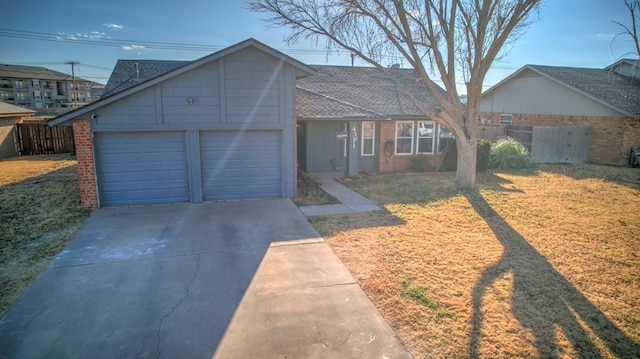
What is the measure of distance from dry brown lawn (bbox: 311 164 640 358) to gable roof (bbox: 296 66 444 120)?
149 inches

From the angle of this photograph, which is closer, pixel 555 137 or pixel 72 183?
pixel 72 183

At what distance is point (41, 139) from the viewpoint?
23.1m

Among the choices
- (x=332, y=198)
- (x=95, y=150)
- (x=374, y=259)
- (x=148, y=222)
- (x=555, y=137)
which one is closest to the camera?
(x=374, y=259)

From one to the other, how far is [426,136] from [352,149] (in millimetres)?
3922

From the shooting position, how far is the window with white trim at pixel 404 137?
17484mm

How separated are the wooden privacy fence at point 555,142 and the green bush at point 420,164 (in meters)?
6.57

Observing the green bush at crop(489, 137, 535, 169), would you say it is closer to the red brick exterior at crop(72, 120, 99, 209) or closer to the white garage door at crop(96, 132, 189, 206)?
the white garage door at crop(96, 132, 189, 206)

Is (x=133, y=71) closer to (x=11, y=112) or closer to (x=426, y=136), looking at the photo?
(x=11, y=112)

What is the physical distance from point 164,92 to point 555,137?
61.9ft

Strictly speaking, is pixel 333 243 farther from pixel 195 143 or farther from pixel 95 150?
pixel 95 150

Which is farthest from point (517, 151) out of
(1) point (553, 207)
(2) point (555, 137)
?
(1) point (553, 207)

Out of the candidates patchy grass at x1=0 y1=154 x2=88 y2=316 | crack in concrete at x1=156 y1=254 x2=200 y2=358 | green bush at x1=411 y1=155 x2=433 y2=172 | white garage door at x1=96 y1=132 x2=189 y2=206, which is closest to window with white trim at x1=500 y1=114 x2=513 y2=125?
green bush at x1=411 y1=155 x2=433 y2=172

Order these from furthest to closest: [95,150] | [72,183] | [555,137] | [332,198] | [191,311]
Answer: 1. [555,137]
2. [72,183]
3. [332,198]
4. [95,150]
5. [191,311]

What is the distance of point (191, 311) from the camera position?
555cm
